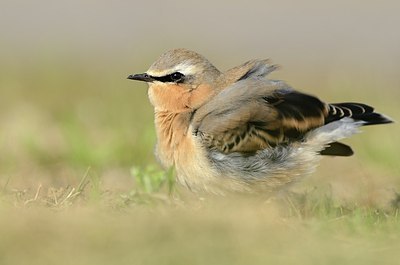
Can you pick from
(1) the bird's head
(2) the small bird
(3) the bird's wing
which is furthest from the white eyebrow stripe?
(3) the bird's wing

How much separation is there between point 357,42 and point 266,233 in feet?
34.3

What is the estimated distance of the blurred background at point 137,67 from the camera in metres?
9.57

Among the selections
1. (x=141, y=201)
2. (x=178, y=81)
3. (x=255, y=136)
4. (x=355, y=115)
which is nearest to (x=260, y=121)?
(x=255, y=136)

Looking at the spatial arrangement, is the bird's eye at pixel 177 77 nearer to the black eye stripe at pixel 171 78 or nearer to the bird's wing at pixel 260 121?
the black eye stripe at pixel 171 78

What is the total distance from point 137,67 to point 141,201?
721 cm

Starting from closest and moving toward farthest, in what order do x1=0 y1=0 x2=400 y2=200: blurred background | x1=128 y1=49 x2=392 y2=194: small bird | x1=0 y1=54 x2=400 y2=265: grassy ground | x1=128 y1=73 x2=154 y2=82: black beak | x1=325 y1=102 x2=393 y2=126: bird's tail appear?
x1=0 y1=54 x2=400 y2=265: grassy ground, x1=128 y1=49 x2=392 y2=194: small bird, x1=325 y1=102 x2=393 y2=126: bird's tail, x1=128 y1=73 x2=154 y2=82: black beak, x1=0 y1=0 x2=400 y2=200: blurred background

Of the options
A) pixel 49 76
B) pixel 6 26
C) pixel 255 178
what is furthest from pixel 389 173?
pixel 6 26

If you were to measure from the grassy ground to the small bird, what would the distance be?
0.18 meters

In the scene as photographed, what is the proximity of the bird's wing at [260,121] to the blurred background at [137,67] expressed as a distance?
49.1 inches

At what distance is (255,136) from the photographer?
778cm

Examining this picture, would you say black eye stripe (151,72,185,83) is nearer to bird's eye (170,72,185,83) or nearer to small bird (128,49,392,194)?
bird's eye (170,72,185,83)

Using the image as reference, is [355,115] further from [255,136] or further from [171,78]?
[171,78]

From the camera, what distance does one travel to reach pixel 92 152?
371 inches

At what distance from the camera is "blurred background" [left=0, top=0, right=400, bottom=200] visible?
31.4 ft
